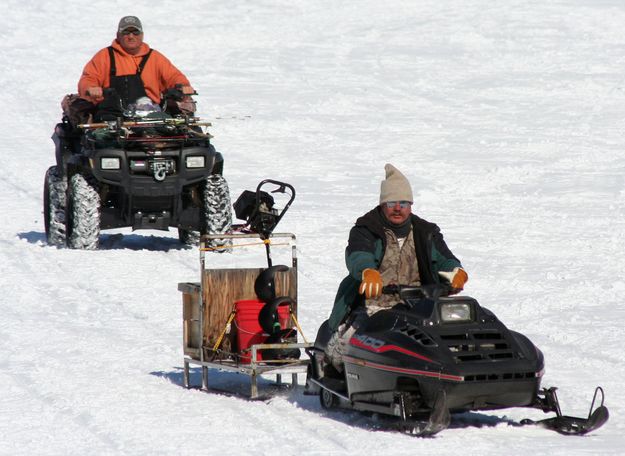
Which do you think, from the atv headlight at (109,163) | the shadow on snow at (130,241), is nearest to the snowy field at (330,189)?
the shadow on snow at (130,241)

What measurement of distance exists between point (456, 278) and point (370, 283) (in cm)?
53

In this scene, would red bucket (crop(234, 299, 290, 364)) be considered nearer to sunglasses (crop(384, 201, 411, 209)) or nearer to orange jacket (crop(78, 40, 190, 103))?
sunglasses (crop(384, 201, 411, 209))

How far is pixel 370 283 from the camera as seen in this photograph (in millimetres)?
6703

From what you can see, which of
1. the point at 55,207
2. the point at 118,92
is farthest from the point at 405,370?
the point at 55,207

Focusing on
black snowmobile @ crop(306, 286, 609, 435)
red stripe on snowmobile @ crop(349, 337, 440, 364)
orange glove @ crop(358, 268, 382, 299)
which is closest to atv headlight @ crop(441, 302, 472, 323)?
black snowmobile @ crop(306, 286, 609, 435)

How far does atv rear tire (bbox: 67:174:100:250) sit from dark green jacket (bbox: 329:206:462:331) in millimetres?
6438

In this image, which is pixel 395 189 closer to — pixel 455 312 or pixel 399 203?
pixel 399 203

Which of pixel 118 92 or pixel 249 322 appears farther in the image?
pixel 118 92

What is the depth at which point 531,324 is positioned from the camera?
33.8 feet

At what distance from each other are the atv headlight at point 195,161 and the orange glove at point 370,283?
6559mm

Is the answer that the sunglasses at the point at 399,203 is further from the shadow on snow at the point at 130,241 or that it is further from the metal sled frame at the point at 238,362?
the shadow on snow at the point at 130,241

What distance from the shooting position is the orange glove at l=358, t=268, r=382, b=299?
6.70m

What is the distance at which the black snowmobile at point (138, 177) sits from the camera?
12.9m

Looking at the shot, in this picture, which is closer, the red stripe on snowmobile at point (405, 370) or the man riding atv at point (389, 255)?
the red stripe on snowmobile at point (405, 370)
